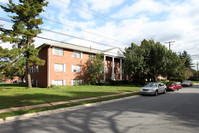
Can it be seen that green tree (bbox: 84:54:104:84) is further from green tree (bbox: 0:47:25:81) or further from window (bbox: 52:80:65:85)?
green tree (bbox: 0:47:25:81)

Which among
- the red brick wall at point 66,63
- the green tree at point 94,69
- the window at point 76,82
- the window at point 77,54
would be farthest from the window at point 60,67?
the green tree at point 94,69

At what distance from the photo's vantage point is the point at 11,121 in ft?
18.9

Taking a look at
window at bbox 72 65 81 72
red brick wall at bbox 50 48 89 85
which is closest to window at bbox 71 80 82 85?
red brick wall at bbox 50 48 89 85

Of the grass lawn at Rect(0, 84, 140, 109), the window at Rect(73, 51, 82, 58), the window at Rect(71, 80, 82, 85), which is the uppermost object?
the window at Rect(73, 51, 82, 58)

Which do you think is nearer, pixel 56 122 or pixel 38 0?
pixel 56 122

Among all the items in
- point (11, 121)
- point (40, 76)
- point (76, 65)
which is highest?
point (76, 65)

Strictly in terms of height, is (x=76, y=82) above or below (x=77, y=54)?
below

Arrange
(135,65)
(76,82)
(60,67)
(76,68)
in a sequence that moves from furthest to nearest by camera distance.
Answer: (76,68), (135,65), (76,82), (60,67)

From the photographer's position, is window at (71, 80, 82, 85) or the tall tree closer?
the tall tree

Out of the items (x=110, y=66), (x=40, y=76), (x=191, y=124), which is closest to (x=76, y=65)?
(x=40, y=76)

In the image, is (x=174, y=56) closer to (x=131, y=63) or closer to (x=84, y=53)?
(x=131, y=63)

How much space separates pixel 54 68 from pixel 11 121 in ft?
55.9

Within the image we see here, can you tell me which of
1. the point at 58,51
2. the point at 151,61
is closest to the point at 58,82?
the point at 58,51

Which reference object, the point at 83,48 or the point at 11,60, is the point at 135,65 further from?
the point at 11,60
